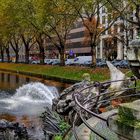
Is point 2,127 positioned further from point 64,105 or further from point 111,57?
point 111,57

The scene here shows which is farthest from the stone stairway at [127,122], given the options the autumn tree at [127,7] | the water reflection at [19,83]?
the water reflection at [19,83]

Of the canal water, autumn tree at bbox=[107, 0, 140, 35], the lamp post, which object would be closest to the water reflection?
the canal water

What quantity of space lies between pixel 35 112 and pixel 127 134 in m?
17.0

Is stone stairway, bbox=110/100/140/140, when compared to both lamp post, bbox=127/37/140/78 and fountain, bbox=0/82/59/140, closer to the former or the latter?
lamp post, bbox=127/37/140/78

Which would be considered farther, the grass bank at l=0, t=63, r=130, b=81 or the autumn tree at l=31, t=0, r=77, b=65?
the autumn tree at l=31, t=0, r=77, b=65

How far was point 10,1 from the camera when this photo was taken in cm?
5216

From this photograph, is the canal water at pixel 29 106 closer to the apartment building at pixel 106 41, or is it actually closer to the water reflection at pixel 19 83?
the water reflection at pixel 19 83

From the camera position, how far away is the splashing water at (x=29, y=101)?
901 inches

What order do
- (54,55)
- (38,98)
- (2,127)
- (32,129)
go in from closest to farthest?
(2,127) < (32,129) < (38,98) < (54,55)

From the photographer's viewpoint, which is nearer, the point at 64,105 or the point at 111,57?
the point at 64,105

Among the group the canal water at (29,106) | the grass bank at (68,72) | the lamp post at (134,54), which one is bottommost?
the canal water at (29,106)

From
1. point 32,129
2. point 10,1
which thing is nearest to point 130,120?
point 32,129

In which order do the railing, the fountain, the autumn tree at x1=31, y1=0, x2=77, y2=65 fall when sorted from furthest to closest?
the autumn tree at x1=31, y1=0, x2=77, y2=65
the fountain
the railing

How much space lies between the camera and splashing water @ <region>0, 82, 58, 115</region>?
901 inches
